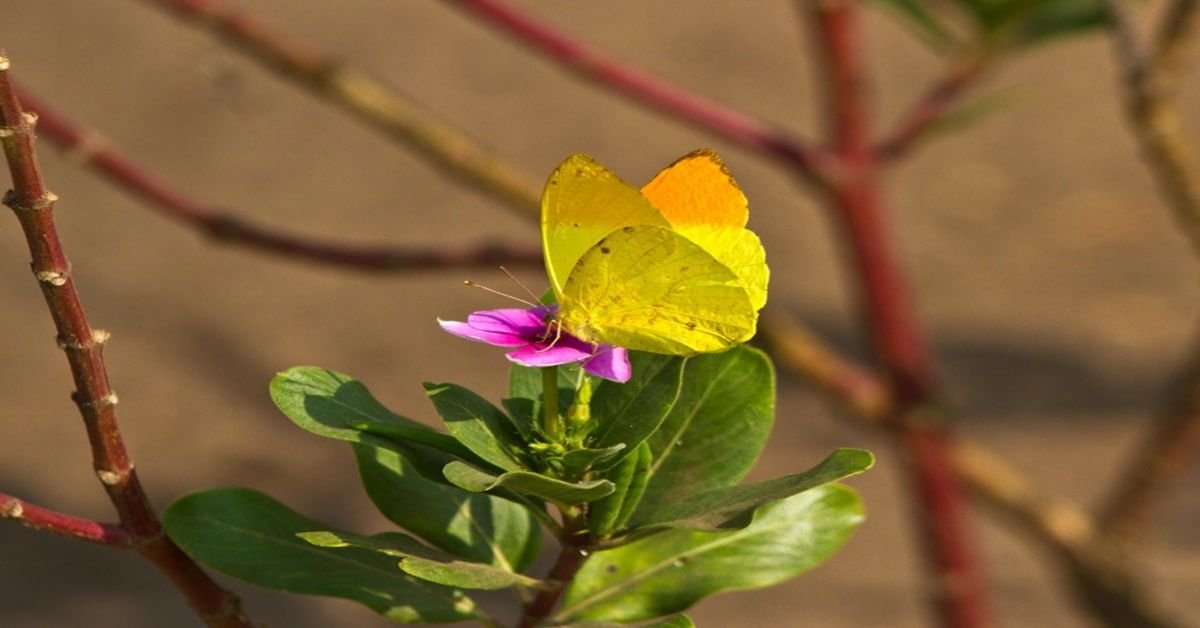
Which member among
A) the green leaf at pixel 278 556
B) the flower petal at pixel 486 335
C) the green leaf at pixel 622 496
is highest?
the flower petal at pixel 486 335

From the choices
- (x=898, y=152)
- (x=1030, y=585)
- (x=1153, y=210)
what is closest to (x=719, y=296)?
(x=898, y=152)

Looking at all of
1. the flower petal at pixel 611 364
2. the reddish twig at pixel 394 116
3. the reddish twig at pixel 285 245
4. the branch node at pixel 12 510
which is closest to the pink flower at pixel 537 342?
the flower petal at pixel 611 364

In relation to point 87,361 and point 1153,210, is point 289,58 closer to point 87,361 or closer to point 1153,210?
point 87,361

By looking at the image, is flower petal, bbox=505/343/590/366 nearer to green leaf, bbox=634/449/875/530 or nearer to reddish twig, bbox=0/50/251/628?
green leaf, bbox=634/449/875/530

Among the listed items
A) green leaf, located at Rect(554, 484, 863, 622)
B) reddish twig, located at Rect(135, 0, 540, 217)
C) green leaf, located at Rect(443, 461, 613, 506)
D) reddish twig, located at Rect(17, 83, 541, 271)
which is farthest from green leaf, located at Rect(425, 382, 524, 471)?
reddish twig, located at Rect(135, 0, 540, 217)

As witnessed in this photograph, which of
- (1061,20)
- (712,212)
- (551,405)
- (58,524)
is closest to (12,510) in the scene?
(58,524)

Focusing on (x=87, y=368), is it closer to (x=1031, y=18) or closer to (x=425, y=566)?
(x=425, y=566)

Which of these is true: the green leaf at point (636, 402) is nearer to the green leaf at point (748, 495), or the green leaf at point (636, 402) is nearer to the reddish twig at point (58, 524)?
the green leaf at point (748, 495)
